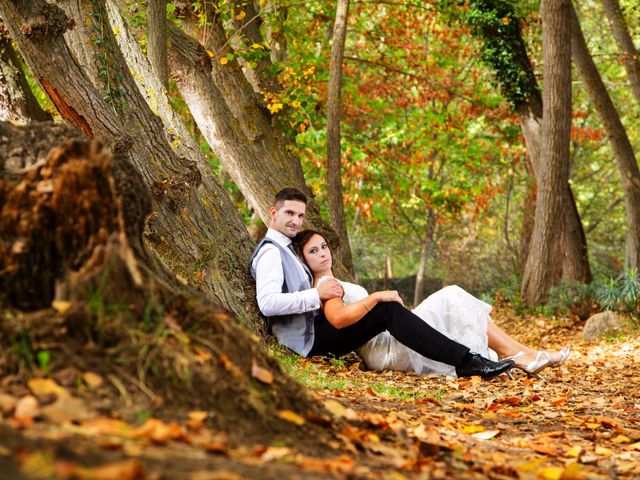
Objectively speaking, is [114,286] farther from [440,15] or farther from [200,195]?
[440,15]

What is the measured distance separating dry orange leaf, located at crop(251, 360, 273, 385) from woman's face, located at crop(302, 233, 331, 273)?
12.3ft

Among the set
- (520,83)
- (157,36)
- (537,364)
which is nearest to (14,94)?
(157,36)

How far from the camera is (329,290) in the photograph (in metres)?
6.34

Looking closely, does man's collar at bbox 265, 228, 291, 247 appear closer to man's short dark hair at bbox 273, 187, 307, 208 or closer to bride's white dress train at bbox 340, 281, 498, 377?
man's short dark hair at bbox 273, 187, 307, 208

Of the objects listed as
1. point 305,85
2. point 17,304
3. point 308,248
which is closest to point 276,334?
point 308,248

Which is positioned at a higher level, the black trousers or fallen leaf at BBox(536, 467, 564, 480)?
the black trousers

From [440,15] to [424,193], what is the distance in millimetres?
4351

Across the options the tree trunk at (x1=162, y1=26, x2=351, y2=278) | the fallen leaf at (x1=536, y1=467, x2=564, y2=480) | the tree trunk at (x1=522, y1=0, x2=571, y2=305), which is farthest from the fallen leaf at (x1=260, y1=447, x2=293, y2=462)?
the tree trunk at (x1=522, y1=0, x2=571, y2=305)

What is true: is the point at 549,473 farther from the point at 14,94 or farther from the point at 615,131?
the point at 615,131

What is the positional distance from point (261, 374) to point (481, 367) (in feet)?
11.4

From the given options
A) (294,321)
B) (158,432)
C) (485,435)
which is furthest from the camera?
(294,321)

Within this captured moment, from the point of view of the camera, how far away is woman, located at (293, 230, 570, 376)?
249 inches

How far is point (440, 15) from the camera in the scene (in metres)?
16.8

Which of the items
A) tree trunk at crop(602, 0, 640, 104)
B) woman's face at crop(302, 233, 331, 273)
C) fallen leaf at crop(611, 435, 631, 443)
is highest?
tree trunk at crop(602, 0, 640, 104)
